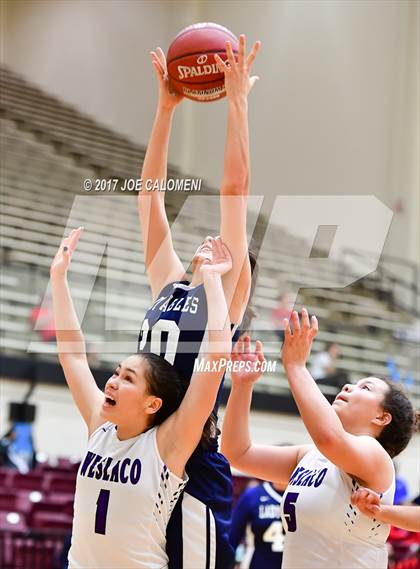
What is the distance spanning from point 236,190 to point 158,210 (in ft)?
1.47

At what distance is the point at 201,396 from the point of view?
8.80ft

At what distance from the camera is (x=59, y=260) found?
3.19 m

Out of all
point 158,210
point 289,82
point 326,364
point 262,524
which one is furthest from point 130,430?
point 326,364

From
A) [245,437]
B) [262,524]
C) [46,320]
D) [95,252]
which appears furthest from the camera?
[95,252]

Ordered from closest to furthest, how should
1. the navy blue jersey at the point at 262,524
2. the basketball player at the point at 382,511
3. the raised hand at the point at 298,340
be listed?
1. the basketball player at the point at 382,511
2. the raised hand at the point at 298,340
3. the navy blue jersey at the point at 262,524

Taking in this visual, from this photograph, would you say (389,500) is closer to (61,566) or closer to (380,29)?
(61,566)

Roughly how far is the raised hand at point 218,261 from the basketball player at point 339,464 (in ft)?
0.86

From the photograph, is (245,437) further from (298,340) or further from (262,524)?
(262,524)

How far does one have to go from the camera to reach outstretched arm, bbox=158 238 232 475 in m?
2.69

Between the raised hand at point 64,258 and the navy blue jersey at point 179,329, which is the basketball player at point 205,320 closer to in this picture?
the navy blue jersey at point 179,329

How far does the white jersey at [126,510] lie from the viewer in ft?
8.87

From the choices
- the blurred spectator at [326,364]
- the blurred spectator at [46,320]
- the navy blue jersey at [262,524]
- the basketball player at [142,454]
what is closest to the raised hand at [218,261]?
the basketball player at [142,454]

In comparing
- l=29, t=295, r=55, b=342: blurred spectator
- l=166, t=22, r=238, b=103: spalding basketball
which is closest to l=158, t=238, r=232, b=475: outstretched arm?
l=166, t=22, r=238, b=103: spalding basketball

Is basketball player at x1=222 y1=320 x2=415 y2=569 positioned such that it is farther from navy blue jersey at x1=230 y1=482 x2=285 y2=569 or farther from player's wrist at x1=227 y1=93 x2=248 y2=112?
navy blue jersey at x1=230 y1=482 x2=285 y2=569
